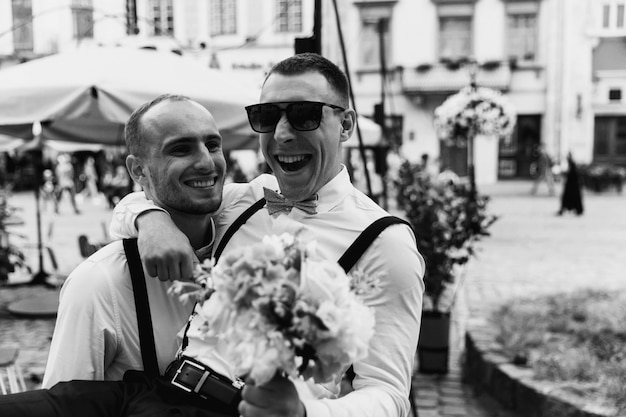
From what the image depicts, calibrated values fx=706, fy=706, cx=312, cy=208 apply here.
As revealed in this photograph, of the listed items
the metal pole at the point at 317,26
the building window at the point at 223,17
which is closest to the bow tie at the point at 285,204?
the metal pole at the point at 317,26

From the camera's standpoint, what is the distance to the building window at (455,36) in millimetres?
30984

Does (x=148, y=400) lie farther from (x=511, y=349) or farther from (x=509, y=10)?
(x=509, y=10)

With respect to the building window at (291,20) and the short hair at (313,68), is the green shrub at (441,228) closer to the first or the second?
the short hair at (313,68)

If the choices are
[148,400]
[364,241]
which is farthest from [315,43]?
[148,400]

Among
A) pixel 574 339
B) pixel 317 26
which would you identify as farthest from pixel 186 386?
pixel 574 339

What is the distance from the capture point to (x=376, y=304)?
1791mm

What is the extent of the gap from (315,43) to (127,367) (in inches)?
111

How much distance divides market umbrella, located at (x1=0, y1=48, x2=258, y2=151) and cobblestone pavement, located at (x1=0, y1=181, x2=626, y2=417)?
2.29 meters

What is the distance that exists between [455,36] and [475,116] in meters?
20.5

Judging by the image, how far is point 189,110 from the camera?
2172 mm

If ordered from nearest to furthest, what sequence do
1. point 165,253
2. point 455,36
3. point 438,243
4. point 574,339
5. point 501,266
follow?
point 165,253 < point 574,339 < point 438,243 < point 501,266 < point 455,36

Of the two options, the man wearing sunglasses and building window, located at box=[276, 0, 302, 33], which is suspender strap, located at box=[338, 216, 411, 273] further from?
building window, located at box=[276, 0, 302, 33]

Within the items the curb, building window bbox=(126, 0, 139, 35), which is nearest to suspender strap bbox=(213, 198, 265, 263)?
the curb

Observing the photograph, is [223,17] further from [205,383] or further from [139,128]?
[205,383]
